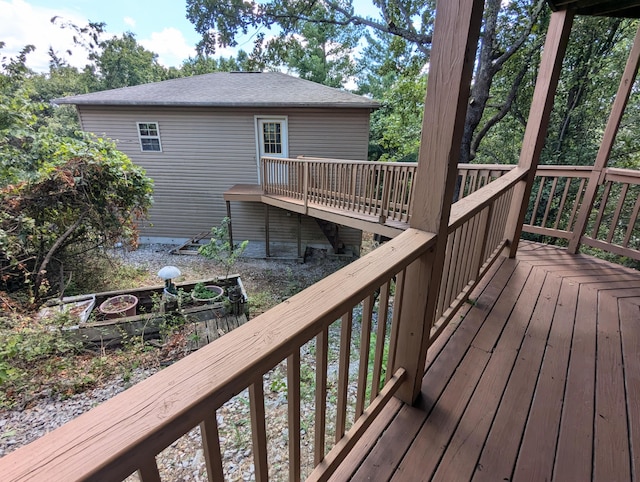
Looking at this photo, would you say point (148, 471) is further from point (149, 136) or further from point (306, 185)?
point (149, 136)

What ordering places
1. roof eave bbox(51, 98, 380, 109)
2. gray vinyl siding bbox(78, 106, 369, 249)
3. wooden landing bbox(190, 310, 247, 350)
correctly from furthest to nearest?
gray vinyl siding bbox(78, 106, 369, 249)
roof eave bbox(51, 98, 380, 109)
wooden landing bbox(190, 310, 247, 350)

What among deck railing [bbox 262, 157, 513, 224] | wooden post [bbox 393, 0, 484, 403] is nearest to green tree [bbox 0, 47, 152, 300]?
deck railing [bbox 262, 157, 513, 224]

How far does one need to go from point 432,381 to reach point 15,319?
5.68 meters

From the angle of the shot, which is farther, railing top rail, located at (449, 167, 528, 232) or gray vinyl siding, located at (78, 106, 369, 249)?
gray vinyl siding, located at (78, 106, 369, 249)

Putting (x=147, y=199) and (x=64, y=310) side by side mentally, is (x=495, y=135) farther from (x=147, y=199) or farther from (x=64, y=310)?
(x=64, y=310)

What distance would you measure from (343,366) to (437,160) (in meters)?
0.92

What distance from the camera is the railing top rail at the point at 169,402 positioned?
46 centimetres

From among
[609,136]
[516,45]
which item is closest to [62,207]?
[609,136]

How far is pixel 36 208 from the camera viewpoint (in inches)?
223

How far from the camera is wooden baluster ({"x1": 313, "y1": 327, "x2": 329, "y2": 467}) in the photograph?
1024mm

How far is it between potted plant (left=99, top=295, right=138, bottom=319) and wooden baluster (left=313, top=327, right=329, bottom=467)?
4919 millimetres

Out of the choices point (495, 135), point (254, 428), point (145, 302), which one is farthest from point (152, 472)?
point (495, 135)

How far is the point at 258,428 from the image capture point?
0.84m

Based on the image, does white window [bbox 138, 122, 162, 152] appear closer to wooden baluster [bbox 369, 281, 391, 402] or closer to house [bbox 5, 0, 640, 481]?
house [bbox 5, 0, 640, 481]
